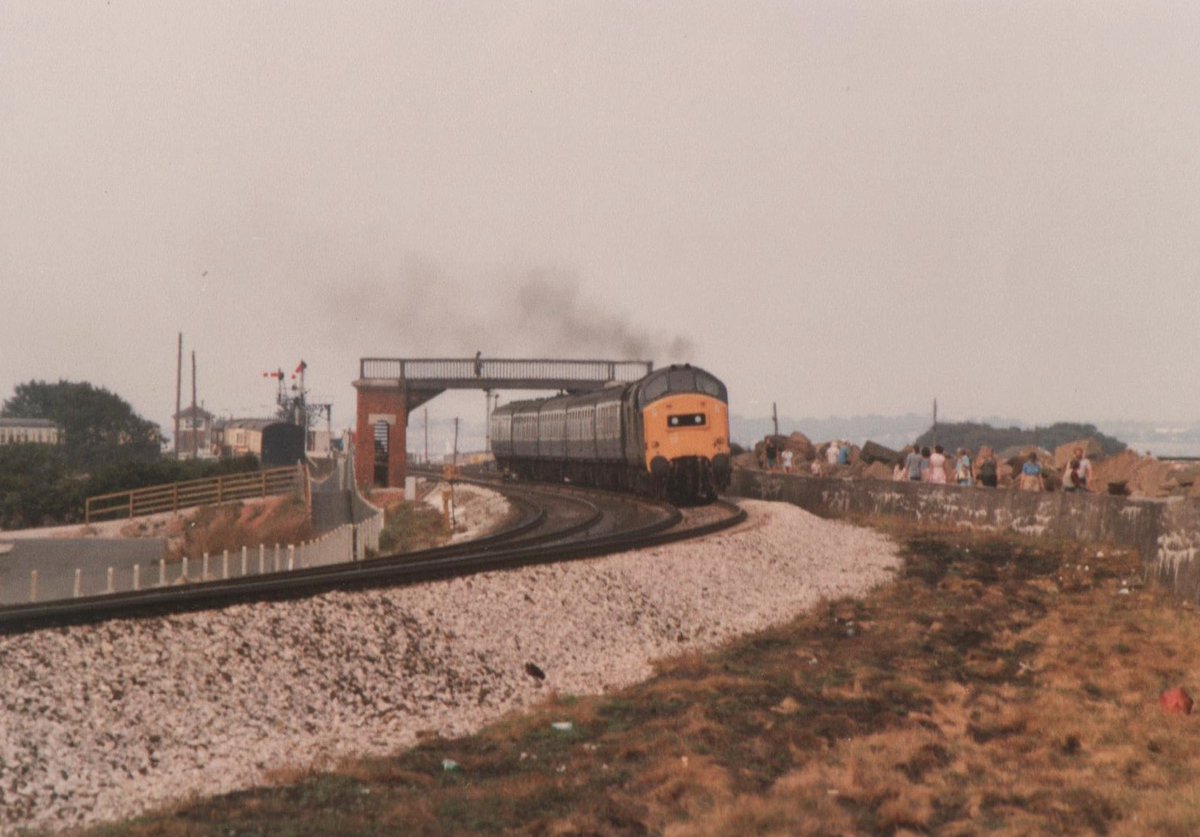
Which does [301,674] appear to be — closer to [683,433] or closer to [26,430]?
[683,433]

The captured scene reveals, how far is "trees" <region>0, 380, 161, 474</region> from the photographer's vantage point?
118500mm

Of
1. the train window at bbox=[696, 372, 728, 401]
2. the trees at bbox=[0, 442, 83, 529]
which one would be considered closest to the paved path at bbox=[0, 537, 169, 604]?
the train window at bbox=[696, 372, 728, 401]

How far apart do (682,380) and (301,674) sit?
21688 mm

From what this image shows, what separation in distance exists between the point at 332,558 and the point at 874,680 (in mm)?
20863

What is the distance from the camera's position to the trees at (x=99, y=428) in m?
118

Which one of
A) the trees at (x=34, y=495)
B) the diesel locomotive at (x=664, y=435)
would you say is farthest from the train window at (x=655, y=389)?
the trees at (x=34, y=495)

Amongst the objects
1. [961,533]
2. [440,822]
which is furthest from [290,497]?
[440,822]

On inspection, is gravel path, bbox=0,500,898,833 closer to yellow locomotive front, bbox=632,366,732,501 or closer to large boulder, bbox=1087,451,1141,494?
yellow locomotive front, bbox=632,366,732,501

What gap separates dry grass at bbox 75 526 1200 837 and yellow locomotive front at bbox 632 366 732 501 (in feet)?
53.8

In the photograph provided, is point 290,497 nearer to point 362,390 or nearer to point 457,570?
point 362,390

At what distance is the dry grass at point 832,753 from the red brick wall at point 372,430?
36238mm

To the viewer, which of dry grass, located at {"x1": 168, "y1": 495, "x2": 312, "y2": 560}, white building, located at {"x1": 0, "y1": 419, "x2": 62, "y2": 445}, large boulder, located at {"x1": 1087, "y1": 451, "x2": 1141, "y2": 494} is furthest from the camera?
white building, located at {"x1": 0, "y1": 419, "x2": 62, "y2": 445}

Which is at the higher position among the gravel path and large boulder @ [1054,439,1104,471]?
large boulder @ [1054,439,1104,471]

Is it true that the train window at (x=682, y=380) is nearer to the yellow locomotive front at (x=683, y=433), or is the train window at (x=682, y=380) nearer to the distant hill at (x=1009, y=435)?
the yellow locomotive front at (x=683, y=433)
